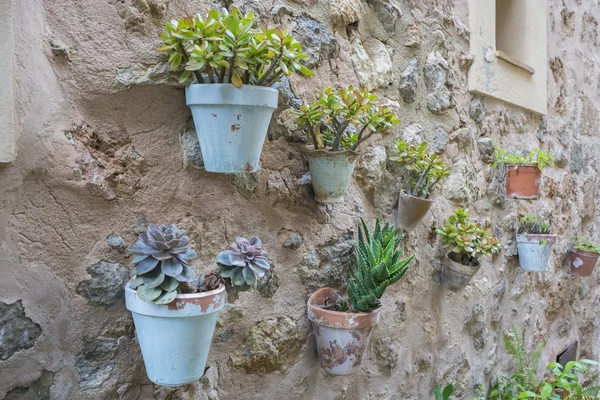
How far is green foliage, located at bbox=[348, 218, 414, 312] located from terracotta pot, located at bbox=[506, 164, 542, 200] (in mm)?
1070

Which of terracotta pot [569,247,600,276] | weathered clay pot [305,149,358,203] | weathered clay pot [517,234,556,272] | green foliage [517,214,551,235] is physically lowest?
terracotta pot [569,247,600,276]

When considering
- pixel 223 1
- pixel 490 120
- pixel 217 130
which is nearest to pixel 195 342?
pixel 217 130

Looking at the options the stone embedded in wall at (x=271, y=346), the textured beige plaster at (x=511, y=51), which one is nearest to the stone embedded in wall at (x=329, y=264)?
the stone embedded in wall at (x=271, y=346)

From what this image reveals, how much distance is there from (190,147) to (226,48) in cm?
28

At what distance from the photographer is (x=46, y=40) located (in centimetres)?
91

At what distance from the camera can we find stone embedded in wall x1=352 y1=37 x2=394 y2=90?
156cm

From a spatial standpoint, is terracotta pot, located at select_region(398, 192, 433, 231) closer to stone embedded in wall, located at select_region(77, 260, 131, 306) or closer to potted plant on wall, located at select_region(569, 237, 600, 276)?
stone embedded in wall, located at select_region(77, 260, 131, 306)

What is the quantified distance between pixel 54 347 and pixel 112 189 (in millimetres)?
336

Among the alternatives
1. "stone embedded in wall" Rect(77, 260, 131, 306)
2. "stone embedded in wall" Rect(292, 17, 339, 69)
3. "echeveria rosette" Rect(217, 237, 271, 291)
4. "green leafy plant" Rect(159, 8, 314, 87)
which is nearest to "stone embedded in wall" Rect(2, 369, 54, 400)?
"stone embedded in wall" Rect(77, 260, 131, 306)

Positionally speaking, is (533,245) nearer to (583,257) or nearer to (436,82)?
(583,257)

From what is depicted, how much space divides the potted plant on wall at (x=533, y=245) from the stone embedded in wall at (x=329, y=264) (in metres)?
1.30

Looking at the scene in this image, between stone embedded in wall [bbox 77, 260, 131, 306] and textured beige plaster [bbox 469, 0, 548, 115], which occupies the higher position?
textured beige plaster [bbox 469, 0, 548, 115]

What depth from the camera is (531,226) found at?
244 cm

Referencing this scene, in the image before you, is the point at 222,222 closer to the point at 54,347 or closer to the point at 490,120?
the point at 54,347
